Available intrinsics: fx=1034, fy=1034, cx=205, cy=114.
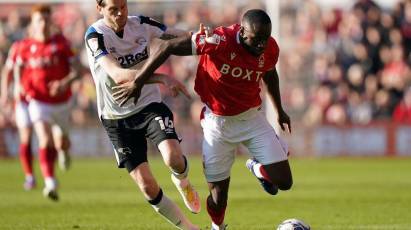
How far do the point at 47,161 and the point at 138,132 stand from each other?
598 cm

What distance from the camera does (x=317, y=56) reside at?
28.5 m

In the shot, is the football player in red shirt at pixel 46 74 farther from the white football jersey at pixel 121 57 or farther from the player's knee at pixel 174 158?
the player's knee at pixel 174 158

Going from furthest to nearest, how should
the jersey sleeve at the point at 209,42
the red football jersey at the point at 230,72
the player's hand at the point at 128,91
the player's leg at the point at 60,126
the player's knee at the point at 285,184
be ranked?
the player's leg at the point at 60,126 → the player's knee at the point at 285,184 → the red football jersey at the point at 230,72 → the jersey sleeve at the point at 209,42 → the player's hand at the point at 128,91

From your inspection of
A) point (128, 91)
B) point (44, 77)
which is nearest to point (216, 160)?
point (128, 91)

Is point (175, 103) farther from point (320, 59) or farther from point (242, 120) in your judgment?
point (242, 120)

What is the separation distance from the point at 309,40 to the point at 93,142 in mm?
6630

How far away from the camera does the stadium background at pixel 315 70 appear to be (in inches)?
1080

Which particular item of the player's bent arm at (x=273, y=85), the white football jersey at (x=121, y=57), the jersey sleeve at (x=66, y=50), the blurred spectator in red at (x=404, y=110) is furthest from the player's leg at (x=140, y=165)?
the blurred spectator in red at (x=404, y=110)

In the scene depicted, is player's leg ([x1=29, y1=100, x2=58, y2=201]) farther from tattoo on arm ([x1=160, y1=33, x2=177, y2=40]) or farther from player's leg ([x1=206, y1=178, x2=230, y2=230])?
tattoo on arm ([x1=160, y1=33, x2=177, y2=40])

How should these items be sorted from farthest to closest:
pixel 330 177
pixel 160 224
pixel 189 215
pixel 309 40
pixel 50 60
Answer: pixel 309 40 → pixel 330 177 → pixel 50 60 → pixel 189 215 → pixel 160 224

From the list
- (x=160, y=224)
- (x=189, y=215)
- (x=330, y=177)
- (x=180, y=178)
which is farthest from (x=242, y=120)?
(x=330, y=177)

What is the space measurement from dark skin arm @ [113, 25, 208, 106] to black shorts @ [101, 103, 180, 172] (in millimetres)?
497

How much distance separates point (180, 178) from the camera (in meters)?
11.7

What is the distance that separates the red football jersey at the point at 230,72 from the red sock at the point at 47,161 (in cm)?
577
